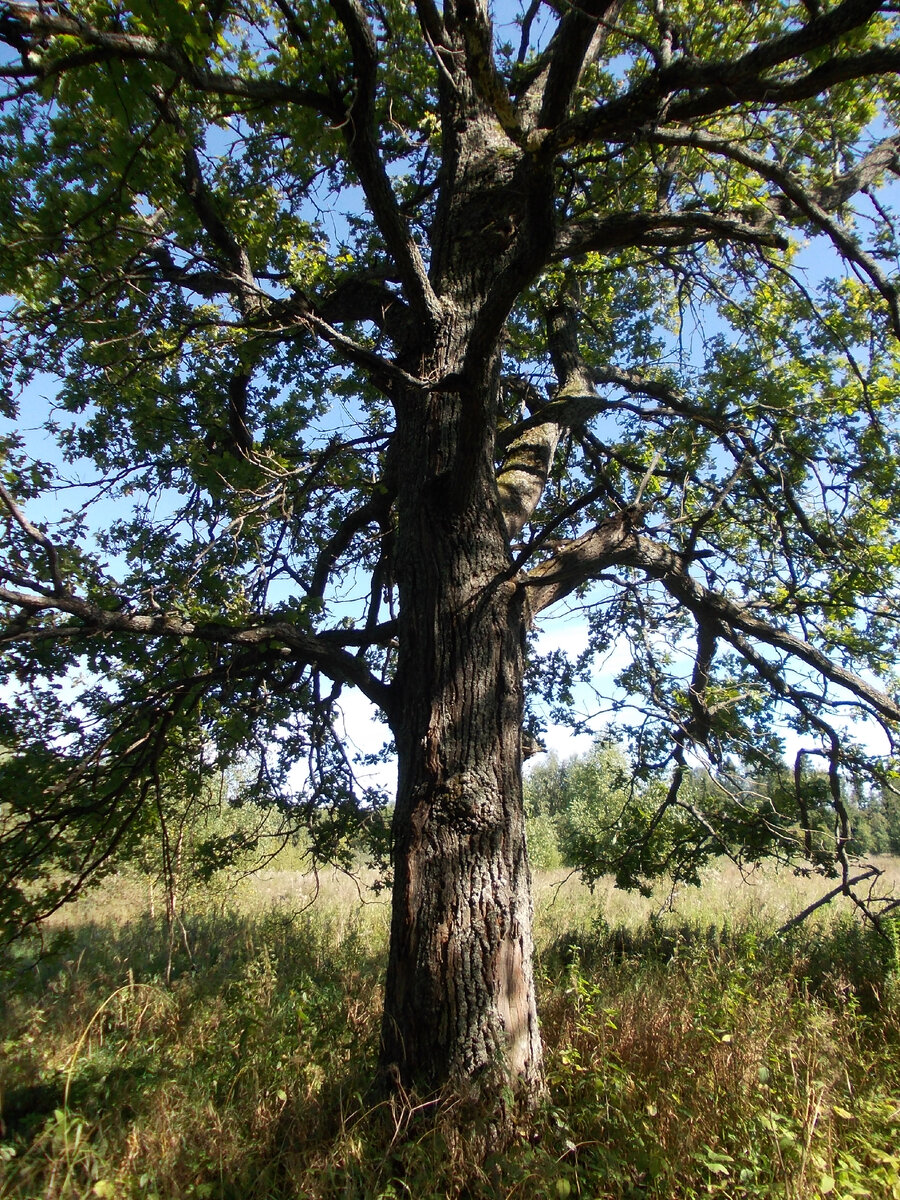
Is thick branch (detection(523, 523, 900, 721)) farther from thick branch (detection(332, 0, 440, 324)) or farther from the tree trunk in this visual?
thick branch (detection(332, 0, 440, 324))

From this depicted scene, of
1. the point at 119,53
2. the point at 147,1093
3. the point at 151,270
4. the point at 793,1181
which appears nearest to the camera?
the point at 793,1181

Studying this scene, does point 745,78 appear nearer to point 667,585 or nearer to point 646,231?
point 646,231

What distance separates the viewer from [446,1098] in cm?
319

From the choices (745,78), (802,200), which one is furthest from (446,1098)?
(802,200)

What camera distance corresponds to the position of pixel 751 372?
668 cm

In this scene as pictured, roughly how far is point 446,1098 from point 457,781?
1.43 meters

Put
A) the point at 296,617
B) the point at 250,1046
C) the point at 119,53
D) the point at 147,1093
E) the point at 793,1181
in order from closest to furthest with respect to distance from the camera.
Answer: the point at 793,1181 < the point at 119,53 < the point at 147,1093 < the point at 250,1046 < the point at 296,617

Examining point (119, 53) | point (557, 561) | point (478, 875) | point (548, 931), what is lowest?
point (548, 931)

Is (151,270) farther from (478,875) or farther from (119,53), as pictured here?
(478,875)

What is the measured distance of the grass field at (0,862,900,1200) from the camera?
2791mm

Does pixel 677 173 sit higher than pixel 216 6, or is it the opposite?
pixel 677 173

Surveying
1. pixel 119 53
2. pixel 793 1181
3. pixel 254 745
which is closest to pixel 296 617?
pixel 254 745

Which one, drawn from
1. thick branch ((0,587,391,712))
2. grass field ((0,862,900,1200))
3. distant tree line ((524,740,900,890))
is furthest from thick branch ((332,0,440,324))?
distant tree line ((524,740,900,890))

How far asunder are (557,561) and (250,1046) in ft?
11.6
